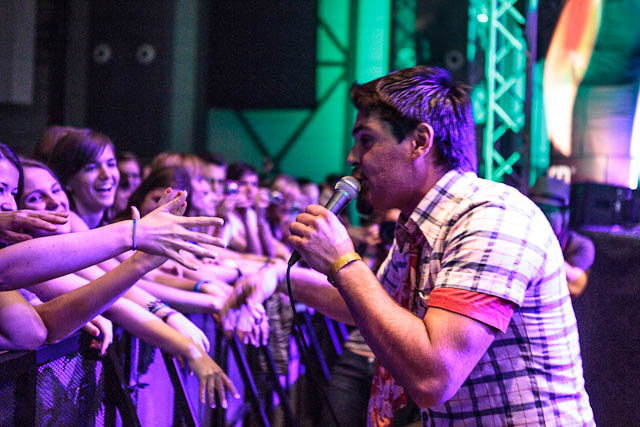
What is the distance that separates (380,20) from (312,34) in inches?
56.3

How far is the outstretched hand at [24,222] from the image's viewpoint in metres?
1.63

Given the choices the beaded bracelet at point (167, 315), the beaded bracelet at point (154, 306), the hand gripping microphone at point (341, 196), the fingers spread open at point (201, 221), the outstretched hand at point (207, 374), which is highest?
the hand gripping microphone at point (341, 196)

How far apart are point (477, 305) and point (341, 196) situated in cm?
48

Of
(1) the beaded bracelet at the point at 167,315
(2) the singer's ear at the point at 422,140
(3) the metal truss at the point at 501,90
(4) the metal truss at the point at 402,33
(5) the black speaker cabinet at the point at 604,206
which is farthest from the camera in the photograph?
(4) the metal truss at the point at 402,33

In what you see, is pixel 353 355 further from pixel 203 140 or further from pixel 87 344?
pixel 203 140

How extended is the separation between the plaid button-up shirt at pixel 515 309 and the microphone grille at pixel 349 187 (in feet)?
0.81

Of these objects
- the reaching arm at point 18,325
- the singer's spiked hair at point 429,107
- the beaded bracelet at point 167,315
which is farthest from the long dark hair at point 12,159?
the singer's spiked hair at point 429,107

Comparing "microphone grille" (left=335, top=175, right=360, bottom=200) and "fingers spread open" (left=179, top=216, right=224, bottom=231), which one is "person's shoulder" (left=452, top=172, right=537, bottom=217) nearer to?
"microphone grille" (left=335, top=175, right=360, bottom=200)

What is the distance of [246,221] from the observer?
16.6 feet

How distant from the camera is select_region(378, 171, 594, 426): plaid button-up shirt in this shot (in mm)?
1481

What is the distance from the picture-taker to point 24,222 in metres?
1.66

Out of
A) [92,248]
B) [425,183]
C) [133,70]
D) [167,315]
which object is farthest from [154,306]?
[133,70]

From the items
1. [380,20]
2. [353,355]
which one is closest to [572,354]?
[353,355]

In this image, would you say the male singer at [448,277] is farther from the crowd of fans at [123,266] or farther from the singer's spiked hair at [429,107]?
the crowd of fans at [123,266]
